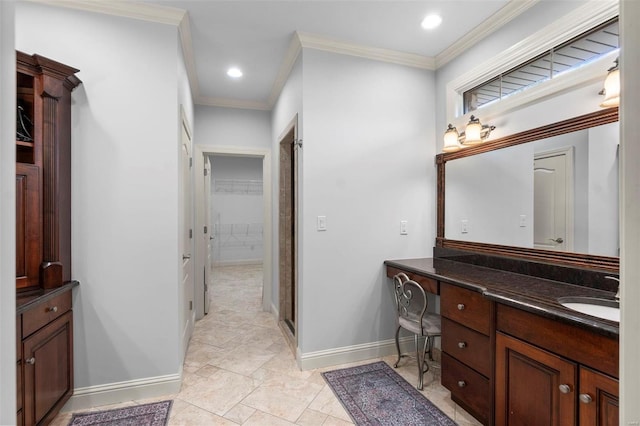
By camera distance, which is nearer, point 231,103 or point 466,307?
point 466,307

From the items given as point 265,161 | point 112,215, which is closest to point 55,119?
point 112,215

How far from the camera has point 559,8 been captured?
1.90m

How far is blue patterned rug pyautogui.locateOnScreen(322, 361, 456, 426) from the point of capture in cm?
191

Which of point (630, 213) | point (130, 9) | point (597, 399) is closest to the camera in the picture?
point (630, 213)

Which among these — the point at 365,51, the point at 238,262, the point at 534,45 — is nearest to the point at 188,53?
the point at 365,51

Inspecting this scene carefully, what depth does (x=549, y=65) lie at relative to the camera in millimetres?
2006

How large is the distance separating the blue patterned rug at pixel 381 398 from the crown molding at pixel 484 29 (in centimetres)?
266

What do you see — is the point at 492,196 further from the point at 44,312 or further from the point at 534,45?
the point at 44,312

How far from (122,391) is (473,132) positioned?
3078 millimetres

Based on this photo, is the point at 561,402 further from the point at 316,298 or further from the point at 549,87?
the point at 549,87

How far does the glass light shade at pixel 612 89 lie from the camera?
1542 mm

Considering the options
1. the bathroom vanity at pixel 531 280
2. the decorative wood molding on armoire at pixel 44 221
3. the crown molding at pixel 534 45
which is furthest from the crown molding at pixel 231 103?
the bathroom vanity at pixel 531 280

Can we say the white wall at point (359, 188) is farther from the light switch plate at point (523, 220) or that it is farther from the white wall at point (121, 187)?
the white wall at point (121, 187)

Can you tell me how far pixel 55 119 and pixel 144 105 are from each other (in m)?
0.50
